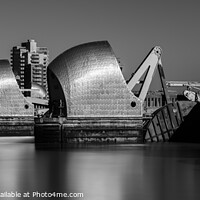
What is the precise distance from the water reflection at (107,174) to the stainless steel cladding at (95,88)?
57.7ft

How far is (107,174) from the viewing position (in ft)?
115

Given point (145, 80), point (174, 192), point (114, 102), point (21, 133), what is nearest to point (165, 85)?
point (145, 80)

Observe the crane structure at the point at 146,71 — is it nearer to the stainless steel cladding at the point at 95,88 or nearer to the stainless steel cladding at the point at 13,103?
the stainless steel cladding at the point at 95,88

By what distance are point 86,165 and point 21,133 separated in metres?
50.7

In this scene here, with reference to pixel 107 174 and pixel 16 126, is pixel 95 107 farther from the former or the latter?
pixel 107 174

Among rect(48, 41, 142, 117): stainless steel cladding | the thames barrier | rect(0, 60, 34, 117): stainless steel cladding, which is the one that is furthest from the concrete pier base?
rect(48, 41, 142, 117): stainless steel cladding

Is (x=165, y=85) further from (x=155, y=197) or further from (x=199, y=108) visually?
(x=155, y=197)

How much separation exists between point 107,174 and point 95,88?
33537 millimetres

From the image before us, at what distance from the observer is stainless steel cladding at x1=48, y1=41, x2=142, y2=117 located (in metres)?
68.2

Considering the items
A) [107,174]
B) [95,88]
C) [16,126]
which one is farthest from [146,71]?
[107,174]

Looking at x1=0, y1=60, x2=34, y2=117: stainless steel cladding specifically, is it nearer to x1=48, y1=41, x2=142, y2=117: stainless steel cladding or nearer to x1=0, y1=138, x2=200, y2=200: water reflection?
x1=48, y1=41, x2=142, y2=117: stainless steel cladding

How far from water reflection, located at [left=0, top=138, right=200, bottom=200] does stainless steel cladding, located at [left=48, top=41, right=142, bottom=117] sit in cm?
1760

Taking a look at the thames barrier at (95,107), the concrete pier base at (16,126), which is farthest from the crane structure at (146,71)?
the concrete pier base at (16,126)

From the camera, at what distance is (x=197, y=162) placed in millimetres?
42250
